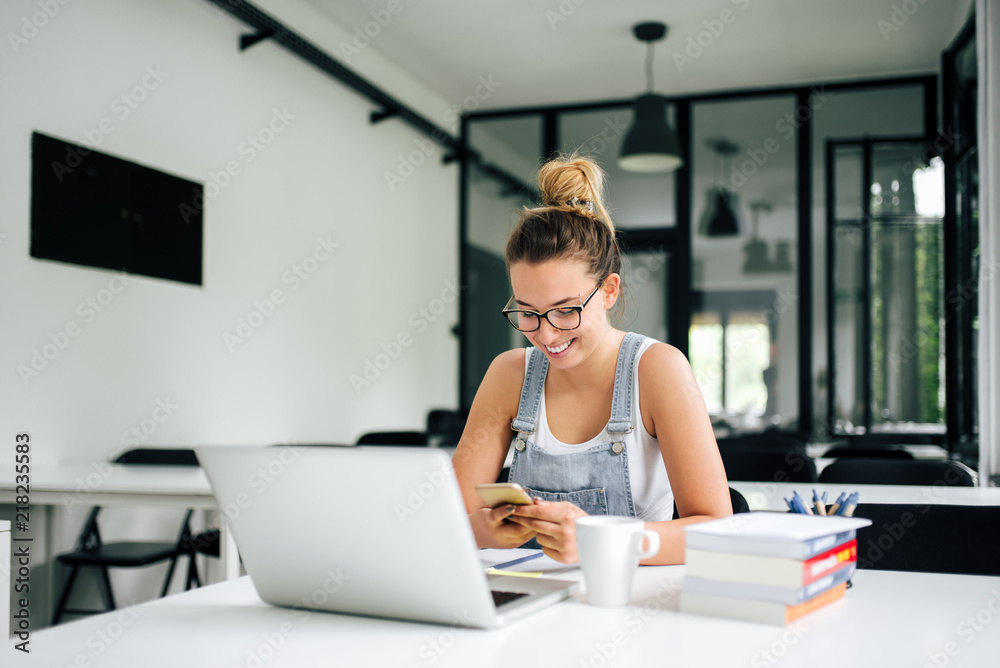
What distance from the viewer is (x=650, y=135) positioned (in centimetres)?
527

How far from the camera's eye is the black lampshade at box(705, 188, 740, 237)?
6.45m

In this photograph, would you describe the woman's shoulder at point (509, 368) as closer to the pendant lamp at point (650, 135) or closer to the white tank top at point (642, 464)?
the white tank top at point (642, 464)

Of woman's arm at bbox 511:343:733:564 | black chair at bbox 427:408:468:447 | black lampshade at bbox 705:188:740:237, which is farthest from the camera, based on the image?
black lampshade at bbox 705:188:740:237

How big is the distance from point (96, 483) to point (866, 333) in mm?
5008

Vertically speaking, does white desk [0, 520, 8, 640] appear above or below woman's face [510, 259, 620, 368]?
below

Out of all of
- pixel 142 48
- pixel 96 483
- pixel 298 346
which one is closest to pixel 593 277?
pixel 96 483

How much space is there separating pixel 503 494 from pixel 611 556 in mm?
179

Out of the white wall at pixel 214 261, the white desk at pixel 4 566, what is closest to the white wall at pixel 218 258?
the white wall at pixel 214 261

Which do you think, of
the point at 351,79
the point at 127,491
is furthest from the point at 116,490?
the point at 351,79

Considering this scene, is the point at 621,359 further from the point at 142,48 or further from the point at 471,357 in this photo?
the point at 471,357

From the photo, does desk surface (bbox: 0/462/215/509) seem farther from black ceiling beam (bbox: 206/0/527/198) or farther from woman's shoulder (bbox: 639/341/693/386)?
black ceiling beam (bbox: 206/0/527/198)

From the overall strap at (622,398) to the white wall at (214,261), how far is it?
2.41 metres

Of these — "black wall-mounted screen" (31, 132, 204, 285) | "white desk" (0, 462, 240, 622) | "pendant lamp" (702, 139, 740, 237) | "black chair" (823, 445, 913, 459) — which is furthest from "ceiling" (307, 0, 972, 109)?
"white desk" (0, 462, 240, 622)

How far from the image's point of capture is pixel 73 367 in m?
3.31
